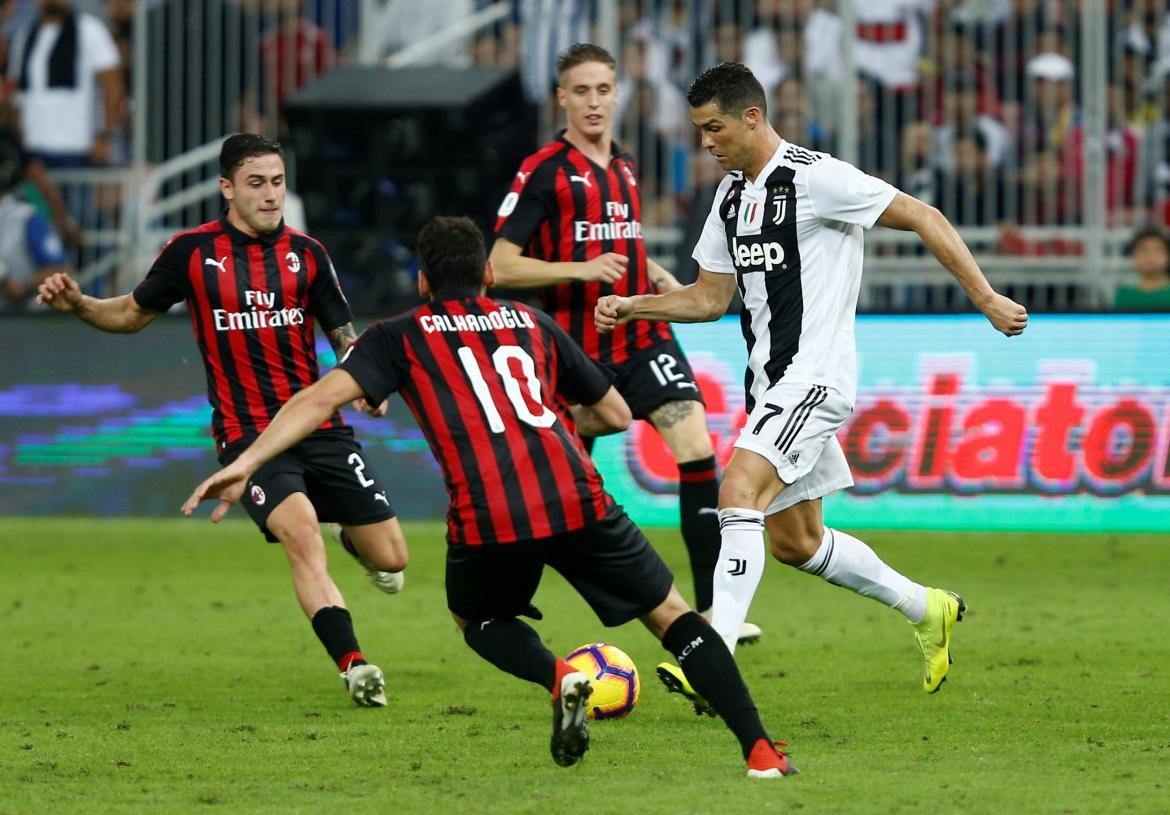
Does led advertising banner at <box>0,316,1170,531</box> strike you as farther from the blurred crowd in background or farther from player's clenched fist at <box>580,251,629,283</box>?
player's clenched fist at <box>580,251,629,283</box>

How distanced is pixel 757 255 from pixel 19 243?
972 centimetres

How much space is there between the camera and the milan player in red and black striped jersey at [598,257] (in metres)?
8.66

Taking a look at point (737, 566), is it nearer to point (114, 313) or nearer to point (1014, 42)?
point (114, 313)

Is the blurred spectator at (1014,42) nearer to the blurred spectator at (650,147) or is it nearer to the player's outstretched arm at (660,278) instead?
the blurred spectator at (650,147)

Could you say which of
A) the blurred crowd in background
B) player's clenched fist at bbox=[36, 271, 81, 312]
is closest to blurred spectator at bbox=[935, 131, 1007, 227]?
the blurred crowd in background

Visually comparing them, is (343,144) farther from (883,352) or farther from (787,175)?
(787,175)

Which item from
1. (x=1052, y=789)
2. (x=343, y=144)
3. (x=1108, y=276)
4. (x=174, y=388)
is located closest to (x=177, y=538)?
(x=174, y=388)

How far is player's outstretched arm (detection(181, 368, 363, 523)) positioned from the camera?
5.55m

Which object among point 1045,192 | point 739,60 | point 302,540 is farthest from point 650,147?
point 302,540

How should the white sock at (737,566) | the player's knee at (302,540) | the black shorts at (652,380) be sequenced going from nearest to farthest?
the white sock at (737,566) → the player's knee at (302,540) → the black shorts at (652,380)

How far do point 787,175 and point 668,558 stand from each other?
5.46m

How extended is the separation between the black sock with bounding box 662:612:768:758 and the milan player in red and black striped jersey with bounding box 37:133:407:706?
2.36 m

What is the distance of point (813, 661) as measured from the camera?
329 inches

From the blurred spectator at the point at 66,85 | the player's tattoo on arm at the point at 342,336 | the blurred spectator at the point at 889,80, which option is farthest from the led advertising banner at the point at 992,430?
the blurred spectator at the point at 66,85
